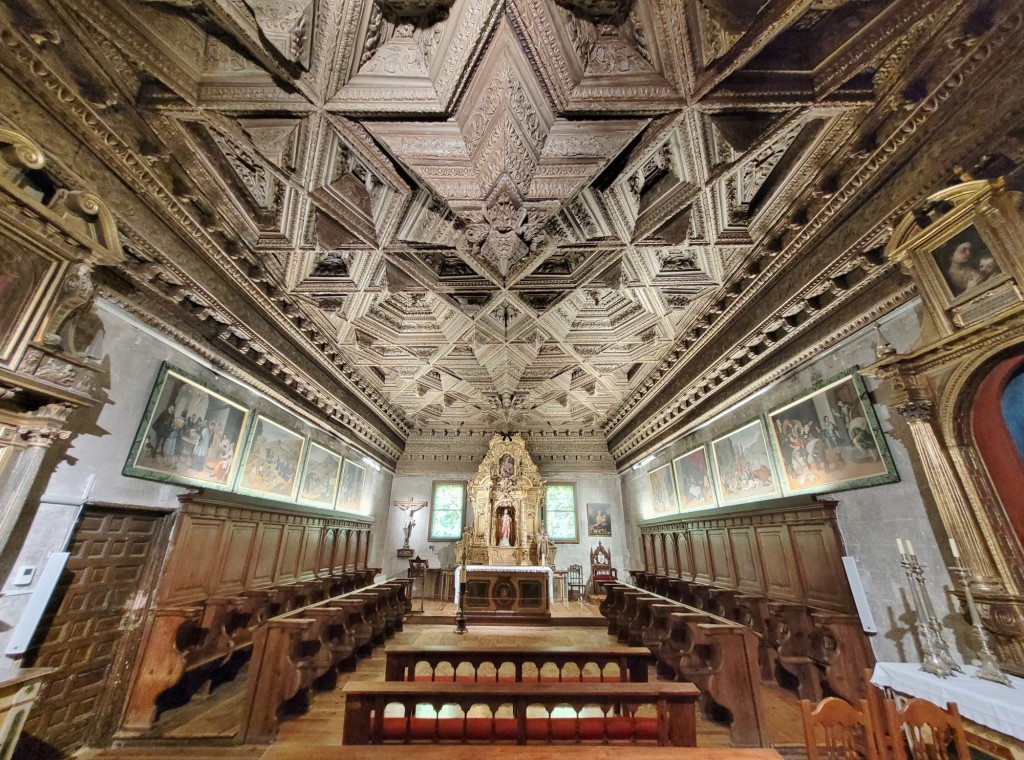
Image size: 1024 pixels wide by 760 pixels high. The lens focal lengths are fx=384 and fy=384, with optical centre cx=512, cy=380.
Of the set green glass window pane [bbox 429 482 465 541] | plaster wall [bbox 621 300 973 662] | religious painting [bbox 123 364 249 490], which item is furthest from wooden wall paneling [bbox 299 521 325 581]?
plaster wall [bbox 621 300 973 662]

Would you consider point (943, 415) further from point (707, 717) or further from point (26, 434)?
point (26, 434)

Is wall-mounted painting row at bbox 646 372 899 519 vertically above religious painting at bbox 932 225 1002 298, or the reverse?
religious painting at bbox 932 225 1002 298

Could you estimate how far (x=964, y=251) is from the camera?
308 centimetres

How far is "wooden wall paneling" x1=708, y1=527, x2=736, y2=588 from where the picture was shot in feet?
22.9

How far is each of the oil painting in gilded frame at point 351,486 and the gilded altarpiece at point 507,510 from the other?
11.0 feet

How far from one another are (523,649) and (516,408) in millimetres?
7420

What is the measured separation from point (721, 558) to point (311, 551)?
8.56 metres

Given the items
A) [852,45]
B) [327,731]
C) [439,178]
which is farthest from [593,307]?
[327,731]

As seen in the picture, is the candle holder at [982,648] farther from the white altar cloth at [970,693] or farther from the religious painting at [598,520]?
the religious painting at [598,520]

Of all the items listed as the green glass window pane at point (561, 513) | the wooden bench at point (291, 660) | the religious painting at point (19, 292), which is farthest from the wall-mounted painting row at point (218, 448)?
the green glass window pane at point (561, 513)

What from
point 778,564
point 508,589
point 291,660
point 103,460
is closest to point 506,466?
point 508,589

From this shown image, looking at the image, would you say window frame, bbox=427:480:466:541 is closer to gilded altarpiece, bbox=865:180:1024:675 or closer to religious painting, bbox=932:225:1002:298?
gilded altarpiece, bbox=865:180:1024:675

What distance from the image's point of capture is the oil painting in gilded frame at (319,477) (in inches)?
329

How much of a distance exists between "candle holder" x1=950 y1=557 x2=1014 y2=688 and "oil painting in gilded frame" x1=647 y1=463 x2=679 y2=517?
6487 millimetres
